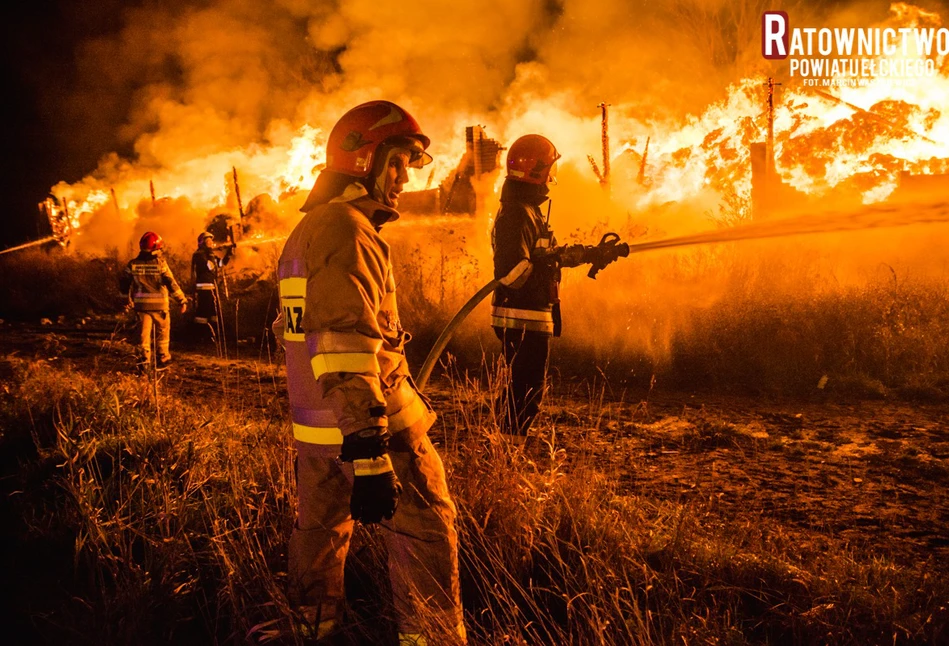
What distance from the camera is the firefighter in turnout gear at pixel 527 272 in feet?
16.9

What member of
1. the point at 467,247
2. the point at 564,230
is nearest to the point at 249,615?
the point at 467,247

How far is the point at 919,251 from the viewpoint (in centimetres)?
989

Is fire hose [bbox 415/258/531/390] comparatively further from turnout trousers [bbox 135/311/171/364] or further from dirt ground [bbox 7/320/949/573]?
turnout trousers [bbox 135/311/171/364]

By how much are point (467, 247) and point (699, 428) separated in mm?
9025

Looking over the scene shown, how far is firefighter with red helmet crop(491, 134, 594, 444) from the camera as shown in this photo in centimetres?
515

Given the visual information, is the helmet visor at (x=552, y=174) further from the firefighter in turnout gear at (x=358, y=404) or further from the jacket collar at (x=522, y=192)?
the firefighter in turnout gear at (x=358, y=404)

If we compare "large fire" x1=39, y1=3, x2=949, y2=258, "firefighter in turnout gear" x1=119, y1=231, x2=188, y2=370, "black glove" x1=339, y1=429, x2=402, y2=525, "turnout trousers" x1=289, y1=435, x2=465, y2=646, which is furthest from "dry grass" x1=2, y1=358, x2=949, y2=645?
"large fire" x1=39, y1=3, x2=949, y2=258

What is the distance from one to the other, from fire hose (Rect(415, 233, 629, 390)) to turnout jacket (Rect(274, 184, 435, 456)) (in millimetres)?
893

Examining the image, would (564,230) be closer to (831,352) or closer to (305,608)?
(831,352)

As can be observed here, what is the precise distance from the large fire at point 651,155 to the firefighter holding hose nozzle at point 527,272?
10.0 m

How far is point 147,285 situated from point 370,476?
798 cm

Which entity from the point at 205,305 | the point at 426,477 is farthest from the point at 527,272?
the point at 205,305

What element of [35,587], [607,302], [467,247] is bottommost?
[35,587]

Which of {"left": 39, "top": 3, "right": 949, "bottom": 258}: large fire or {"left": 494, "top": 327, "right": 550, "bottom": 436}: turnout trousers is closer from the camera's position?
{"left": 494, "top": 327, "right": 550, "bottom": 436}: turnout trousers
